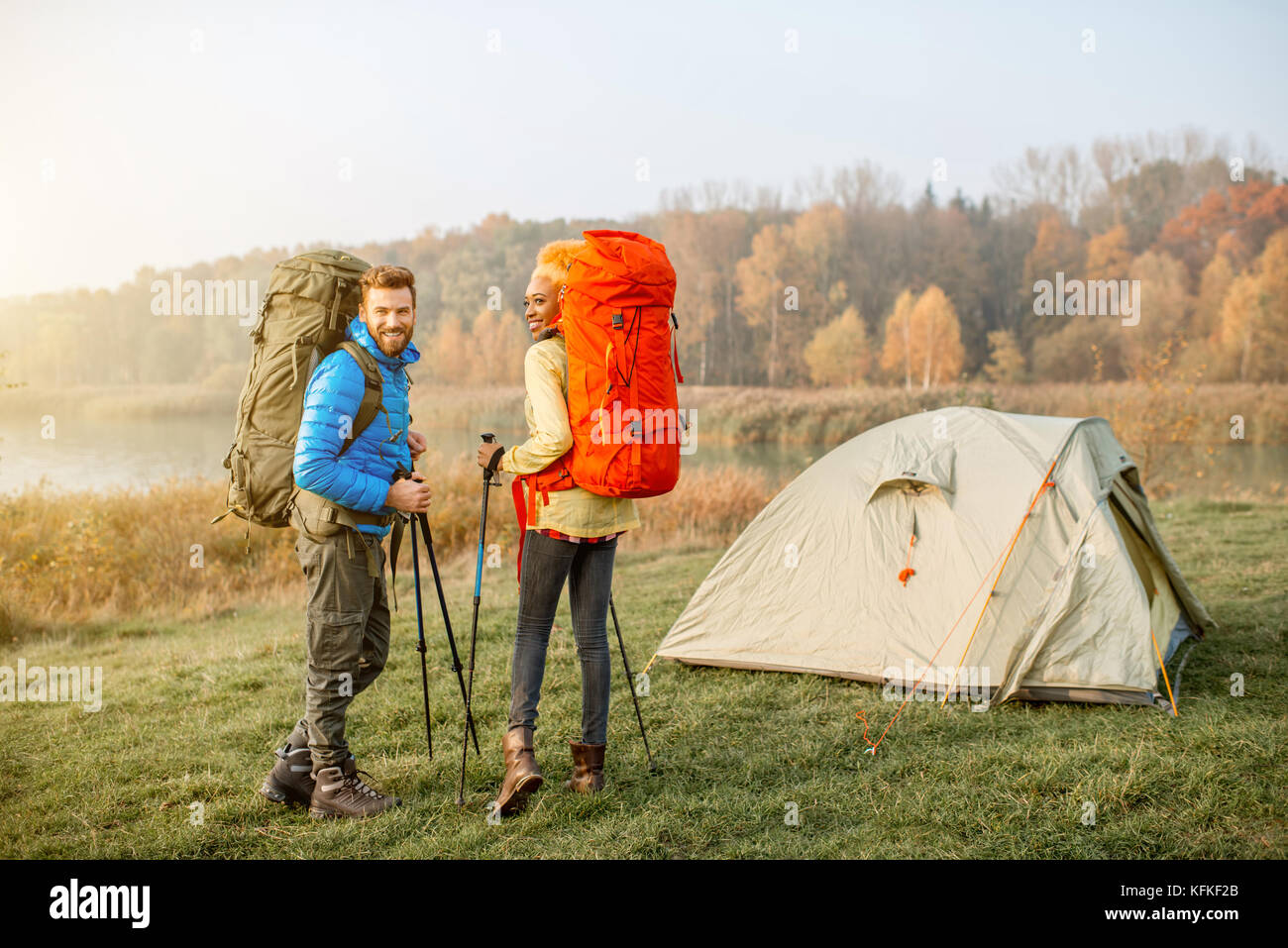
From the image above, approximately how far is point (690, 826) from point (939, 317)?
43505 millimetres

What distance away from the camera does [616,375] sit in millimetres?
3158

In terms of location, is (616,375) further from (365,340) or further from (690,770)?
(690,770)

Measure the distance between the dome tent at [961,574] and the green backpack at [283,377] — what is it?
2810mm

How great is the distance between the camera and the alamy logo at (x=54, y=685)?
5.09 m

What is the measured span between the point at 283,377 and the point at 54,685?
357 cm

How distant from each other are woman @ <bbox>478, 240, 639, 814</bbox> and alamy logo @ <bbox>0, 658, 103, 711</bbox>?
298 centimetres

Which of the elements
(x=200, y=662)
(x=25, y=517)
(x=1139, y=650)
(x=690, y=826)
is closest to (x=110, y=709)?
(x=200, y=662)

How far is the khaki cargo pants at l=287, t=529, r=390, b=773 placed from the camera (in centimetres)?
317

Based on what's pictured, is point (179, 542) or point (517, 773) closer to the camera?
point (517, 773)

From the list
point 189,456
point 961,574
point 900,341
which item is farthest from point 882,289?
point 961,574

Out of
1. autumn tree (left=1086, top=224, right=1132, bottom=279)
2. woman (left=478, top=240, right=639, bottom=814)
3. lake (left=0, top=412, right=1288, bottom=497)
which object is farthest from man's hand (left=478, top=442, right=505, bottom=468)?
autumn tree (left=1086, top=224, right=1132, bottom=279)

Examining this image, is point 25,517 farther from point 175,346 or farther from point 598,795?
point 175,346

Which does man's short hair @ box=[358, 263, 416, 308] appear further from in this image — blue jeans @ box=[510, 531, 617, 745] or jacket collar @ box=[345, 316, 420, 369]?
blue jeans @ box=[510, 531, 617, 745]
